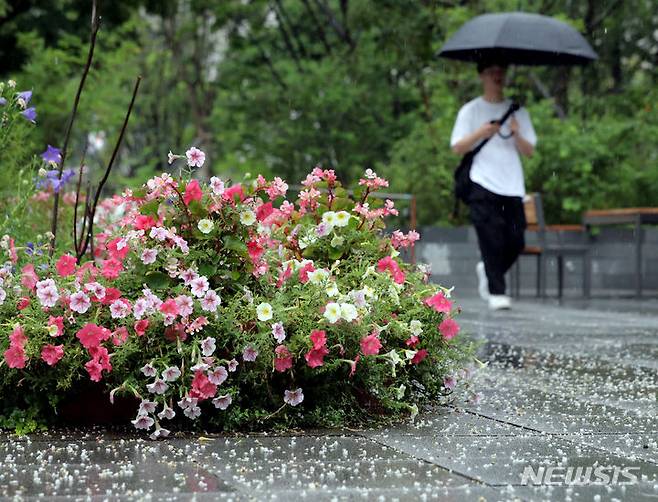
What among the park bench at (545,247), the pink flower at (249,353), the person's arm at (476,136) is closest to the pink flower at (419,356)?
the pink flower at (249,353)

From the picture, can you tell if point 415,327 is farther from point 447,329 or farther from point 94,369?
point 94,369

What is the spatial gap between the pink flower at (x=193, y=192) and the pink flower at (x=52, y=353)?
26.7 inches

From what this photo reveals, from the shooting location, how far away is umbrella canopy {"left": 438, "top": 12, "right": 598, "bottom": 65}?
1103 centimetres

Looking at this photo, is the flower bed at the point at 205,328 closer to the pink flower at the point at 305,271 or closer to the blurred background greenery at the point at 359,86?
the pink flower at the point at 305,271

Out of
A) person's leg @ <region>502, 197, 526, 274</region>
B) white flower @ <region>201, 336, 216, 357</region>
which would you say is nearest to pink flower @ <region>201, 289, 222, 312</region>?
white flower @ <region>201, 336, 216, 357</region>

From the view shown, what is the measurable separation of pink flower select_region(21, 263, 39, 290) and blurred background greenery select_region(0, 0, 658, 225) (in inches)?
446

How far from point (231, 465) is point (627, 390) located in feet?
8.21

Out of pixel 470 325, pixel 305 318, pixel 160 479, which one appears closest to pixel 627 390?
pixel 305 318

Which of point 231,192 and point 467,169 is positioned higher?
point 467,169

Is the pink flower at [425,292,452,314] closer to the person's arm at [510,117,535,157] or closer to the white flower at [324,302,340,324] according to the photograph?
the white flower at [324,302,340,324]

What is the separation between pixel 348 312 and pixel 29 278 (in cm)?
116

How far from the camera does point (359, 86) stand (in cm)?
2219

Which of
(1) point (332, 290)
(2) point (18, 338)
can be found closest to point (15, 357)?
(2) point (18, 338)

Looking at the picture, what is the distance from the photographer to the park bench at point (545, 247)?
15.7 m
